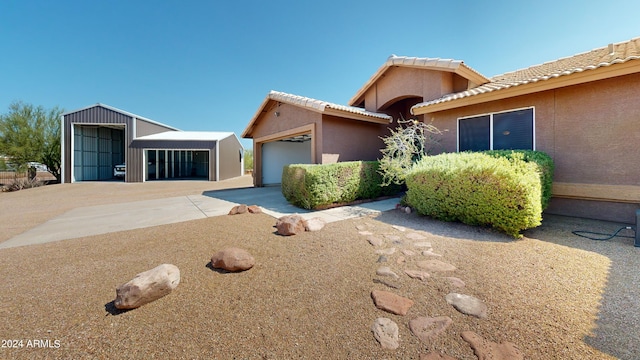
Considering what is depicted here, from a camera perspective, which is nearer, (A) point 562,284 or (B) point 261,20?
(A) point 562,284

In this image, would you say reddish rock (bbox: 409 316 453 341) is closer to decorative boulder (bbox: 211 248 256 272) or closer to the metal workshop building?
decorative boulder (bbox: 211 248 256 272)

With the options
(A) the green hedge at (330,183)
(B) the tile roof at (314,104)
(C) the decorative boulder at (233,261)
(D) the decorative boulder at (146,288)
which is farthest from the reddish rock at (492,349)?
(B) the tile roof at (314,104)

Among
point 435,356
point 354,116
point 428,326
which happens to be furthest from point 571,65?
point 435,356

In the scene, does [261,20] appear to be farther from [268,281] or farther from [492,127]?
[268,281]

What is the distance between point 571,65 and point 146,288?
11290 millimetres

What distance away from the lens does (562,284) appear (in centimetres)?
259

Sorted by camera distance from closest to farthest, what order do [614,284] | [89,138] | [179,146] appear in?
[614,284]
[179,146]
[89,138]

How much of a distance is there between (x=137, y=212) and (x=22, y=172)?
19.7 meters

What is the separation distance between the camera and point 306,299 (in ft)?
7.78

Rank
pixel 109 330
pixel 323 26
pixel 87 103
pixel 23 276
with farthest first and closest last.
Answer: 1. pixel 87 103
2. pixel 323 26
3. pixel 23 276
4. pixel 109 330

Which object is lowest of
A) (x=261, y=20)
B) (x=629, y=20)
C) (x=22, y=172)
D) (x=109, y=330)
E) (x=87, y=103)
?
(x=109, y=330)

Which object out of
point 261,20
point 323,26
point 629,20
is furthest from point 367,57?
point 629,20

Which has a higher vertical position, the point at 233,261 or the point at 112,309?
the point at 233,261

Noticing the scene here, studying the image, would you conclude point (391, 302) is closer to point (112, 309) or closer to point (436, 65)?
point (112, 309)
